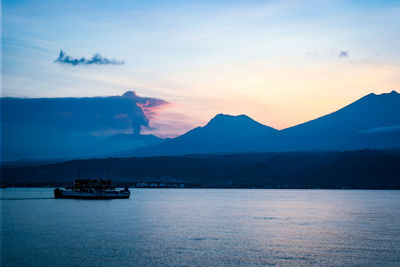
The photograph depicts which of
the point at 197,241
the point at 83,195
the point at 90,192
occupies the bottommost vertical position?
the point at 197,241

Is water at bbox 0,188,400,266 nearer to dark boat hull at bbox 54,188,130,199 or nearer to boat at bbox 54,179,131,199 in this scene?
dark boat hull at bbox 54,188,130,199

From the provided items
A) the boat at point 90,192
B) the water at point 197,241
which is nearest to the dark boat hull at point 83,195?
the boat at point 90,192

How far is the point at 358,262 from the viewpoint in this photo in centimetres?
3888

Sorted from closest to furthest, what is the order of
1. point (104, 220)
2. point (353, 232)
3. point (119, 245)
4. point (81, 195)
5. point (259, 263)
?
point (259, 263), point (119, 245), point (353, 232), point (104, 220), point (81, 195)

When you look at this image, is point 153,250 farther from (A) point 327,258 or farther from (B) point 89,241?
(A) point 327,258

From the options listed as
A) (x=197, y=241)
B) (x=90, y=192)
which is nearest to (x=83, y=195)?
(x=90, y=192)

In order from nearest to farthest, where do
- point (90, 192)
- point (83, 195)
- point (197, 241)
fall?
point (197, 241)
point (83, 195)
point (90, 192)

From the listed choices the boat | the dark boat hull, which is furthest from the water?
the boat

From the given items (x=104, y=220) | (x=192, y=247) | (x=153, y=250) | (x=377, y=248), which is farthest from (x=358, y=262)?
(x=104, y=220)

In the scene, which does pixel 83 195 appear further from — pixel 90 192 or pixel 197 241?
pixel 197 241

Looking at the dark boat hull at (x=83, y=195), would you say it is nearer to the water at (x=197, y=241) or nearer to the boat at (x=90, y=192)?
the boat at (x=90, y=192)

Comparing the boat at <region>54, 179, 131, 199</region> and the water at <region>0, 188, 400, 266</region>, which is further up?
the boat at <region>54, 179, 131, 199</region>

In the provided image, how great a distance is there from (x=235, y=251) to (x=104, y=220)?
104 ft

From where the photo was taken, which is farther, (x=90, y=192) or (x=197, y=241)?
(x=90, y=192)
